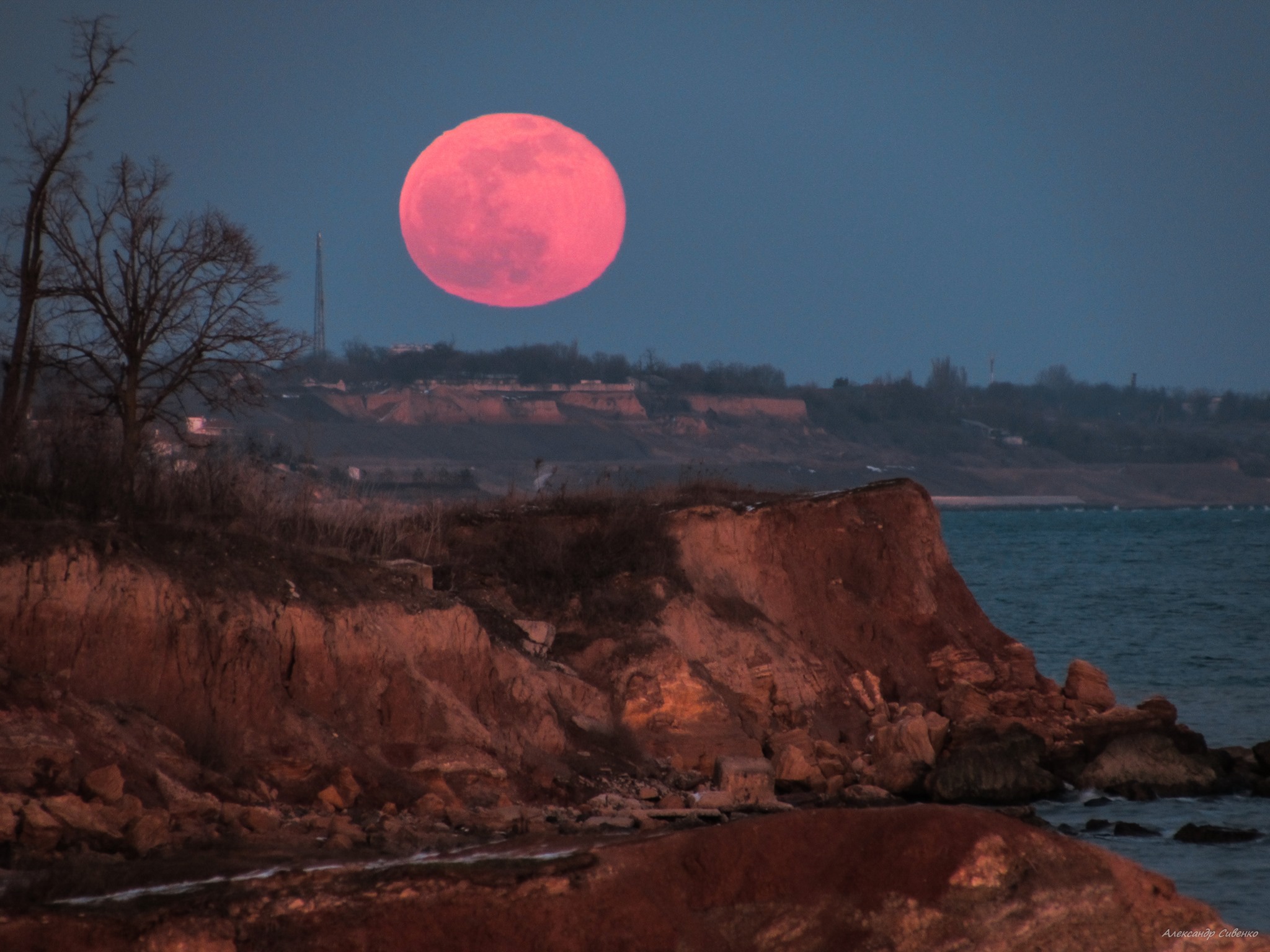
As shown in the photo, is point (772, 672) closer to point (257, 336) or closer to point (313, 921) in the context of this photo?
point (257, 336)

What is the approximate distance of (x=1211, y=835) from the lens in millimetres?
18688

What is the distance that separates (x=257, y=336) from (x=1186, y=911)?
50.0 ft

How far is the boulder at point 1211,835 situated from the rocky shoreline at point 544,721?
7 cm

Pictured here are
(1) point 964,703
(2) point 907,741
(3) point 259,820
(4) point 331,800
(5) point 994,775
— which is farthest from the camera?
(1) point 964,703

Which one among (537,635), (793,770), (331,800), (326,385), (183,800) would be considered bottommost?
(793,770)

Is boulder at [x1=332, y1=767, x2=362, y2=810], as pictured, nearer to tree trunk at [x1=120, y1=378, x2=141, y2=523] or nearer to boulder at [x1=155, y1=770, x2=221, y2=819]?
boulder at [x1=155, y1=770, x2=221, y2=819]

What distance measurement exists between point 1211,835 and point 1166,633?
92.7 feet

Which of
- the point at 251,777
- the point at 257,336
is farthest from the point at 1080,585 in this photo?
the point at 251,777

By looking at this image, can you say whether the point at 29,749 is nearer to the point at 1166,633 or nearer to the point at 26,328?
the point at 26,328

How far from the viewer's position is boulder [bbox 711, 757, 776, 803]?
1801 cm

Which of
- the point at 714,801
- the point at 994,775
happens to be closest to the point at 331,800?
the point at 714,801

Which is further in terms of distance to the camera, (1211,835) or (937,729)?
(937,729)

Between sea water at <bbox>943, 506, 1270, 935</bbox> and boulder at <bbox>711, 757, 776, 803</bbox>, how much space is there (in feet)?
14.0

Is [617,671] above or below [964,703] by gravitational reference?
above
